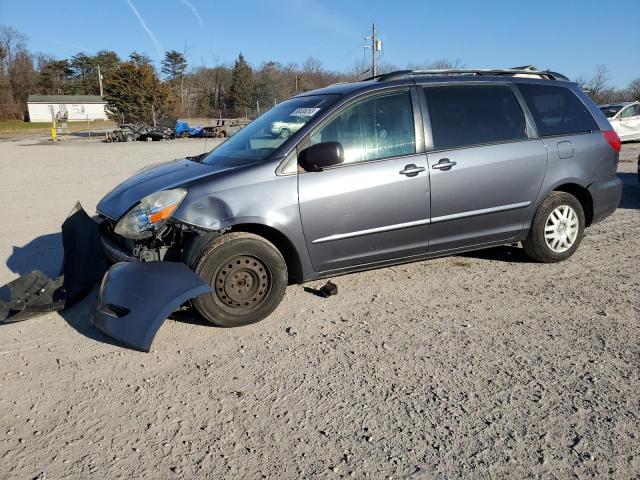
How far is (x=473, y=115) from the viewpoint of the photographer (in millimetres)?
4691

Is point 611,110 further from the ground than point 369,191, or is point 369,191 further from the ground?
point 611,110

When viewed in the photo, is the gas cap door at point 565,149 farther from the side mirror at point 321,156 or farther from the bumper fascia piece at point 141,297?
the bumper fascia piece at point 141,297

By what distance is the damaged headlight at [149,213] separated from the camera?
12.4ft

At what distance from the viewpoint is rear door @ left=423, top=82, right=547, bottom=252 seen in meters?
4.46

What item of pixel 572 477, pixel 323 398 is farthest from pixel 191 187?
pixel 572 477

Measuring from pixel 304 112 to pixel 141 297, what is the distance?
2044 millimetres

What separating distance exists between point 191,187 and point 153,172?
3.39 ft

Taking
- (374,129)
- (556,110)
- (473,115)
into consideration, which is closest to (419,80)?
(473,115)

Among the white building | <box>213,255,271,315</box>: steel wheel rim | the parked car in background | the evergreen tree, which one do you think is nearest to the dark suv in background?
<box>213,255,271,315</box>: steel wheel rim

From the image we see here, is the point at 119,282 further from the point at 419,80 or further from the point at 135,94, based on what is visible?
the point at 135,94

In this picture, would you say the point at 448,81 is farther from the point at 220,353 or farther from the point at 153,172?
the point at 220,353

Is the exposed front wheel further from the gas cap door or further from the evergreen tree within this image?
the evergreen tree

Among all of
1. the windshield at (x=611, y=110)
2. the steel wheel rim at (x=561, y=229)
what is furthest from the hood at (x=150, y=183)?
the windshield at (x=611, y=110)

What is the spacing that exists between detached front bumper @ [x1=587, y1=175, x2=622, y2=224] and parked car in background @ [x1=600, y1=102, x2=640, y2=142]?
14.3 metres
